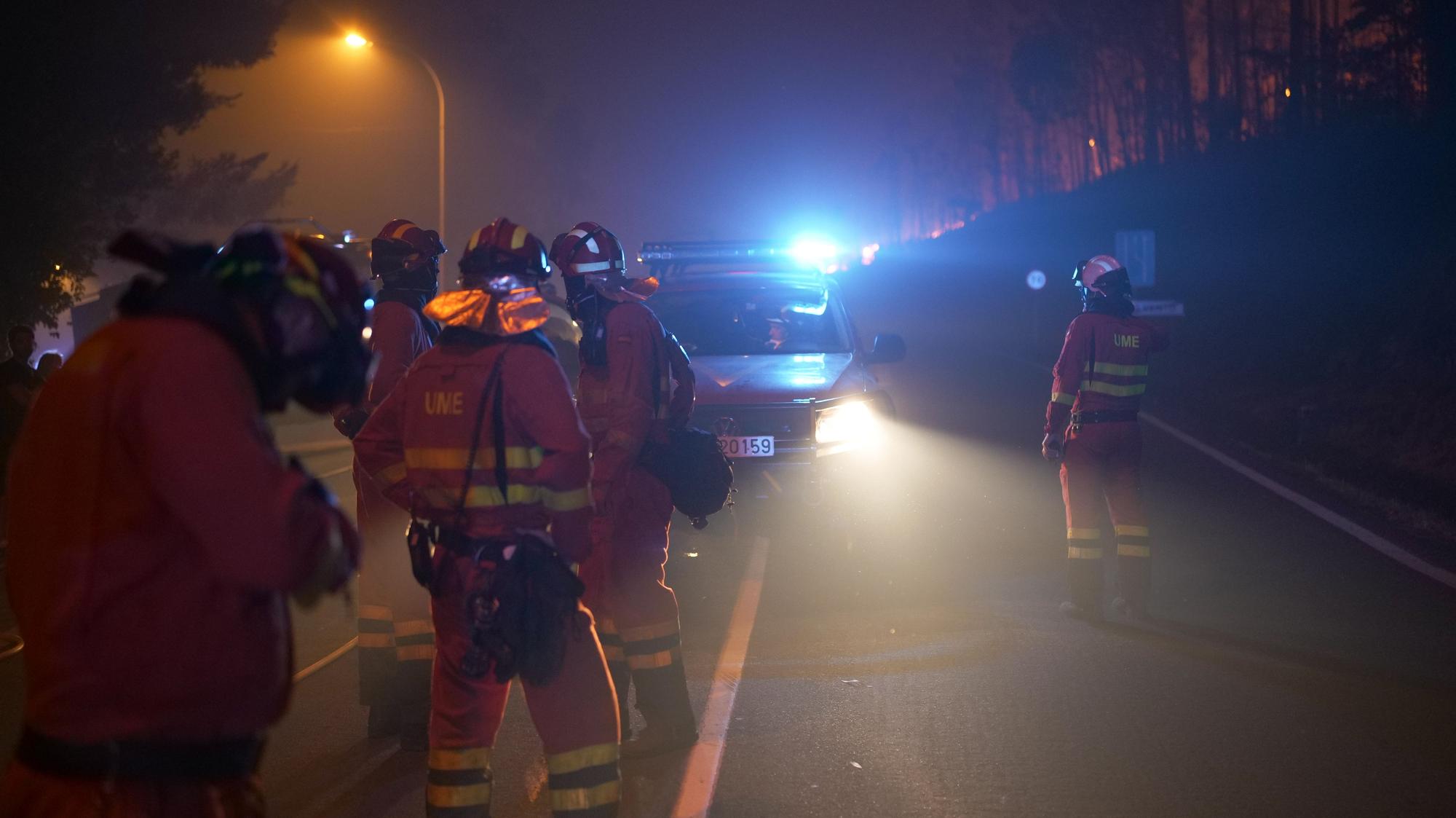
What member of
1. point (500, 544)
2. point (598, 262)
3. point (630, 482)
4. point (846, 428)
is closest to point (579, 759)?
point (500, 544)

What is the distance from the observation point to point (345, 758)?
571 cm

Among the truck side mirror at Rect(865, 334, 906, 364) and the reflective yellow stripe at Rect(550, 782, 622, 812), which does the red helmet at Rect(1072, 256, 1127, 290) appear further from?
the reflective yellow stripe at Rect(550, 782, 622, 812)

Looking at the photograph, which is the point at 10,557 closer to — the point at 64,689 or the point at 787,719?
the point at 64,689

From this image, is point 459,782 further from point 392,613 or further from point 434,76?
point 434,76

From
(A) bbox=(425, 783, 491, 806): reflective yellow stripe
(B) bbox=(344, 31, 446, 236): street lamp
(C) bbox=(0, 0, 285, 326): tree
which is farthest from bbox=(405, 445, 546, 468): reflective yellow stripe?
(B) bbox=(344, 31, 446, 236): street lamp

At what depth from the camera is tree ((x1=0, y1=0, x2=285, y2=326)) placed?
19172 mm

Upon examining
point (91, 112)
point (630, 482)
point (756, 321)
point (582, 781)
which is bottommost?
point (582, 781)

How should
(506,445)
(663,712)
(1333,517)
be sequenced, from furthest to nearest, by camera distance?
(1333,517) < (663,712) < (506,445)

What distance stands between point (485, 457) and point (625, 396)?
59.1 inches

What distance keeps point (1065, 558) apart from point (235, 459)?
848 cm

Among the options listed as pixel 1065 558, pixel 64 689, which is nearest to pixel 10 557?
pixel 64 689

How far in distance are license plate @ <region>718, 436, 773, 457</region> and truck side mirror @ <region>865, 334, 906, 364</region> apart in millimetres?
1263

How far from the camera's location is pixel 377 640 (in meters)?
5.81

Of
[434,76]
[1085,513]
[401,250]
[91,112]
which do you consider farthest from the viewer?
[434,76]
